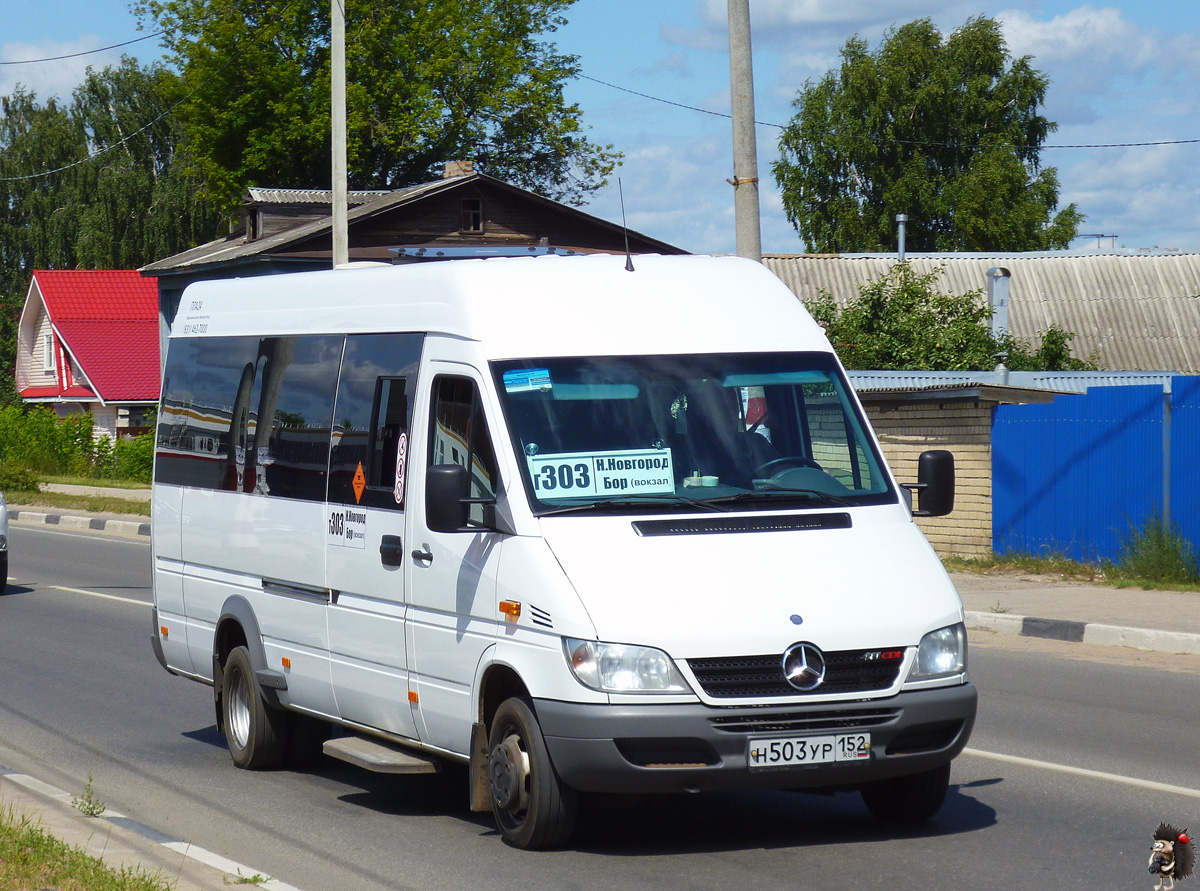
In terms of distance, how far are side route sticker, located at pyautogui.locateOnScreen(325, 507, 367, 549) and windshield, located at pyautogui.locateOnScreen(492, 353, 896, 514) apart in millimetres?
1131

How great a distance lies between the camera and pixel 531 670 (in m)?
5.98

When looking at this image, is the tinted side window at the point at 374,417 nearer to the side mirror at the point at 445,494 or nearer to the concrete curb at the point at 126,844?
the side mirror at the point at 445,494

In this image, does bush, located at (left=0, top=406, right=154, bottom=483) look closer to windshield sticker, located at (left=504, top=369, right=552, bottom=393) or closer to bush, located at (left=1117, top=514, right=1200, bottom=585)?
bush, located at (left=1117, top=514, right=1200, bottom=585)

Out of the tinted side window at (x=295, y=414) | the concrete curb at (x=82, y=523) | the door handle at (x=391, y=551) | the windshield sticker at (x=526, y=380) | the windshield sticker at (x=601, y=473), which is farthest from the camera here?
the concrete curb at (x=82, y=523)

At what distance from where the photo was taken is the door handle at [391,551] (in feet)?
22.7

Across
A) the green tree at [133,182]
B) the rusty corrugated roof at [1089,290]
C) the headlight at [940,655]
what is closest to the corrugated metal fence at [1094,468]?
the headlight at [940,655]

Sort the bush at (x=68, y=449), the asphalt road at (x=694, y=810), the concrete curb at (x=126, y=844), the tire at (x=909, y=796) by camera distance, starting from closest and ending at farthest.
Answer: the concrete curb at (x=126, y=844)
the asphalt road at (x=694, y=810)
the tire at (x=909, y=796)
the bush at (x=68, y=449)

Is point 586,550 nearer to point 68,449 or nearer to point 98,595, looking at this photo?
point 98,595

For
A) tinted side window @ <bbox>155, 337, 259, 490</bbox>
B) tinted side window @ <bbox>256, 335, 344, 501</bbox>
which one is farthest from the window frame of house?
tinted side window @ <bbox>256, 335, 344, 501</bbox>

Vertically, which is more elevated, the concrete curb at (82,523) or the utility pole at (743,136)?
the utility pole at (743,136)

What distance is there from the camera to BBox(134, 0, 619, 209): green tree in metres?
54.8

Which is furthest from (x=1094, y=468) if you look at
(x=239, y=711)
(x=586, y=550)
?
(x=586, y=550)

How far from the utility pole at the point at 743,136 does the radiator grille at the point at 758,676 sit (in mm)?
9143

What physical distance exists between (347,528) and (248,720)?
160cm
